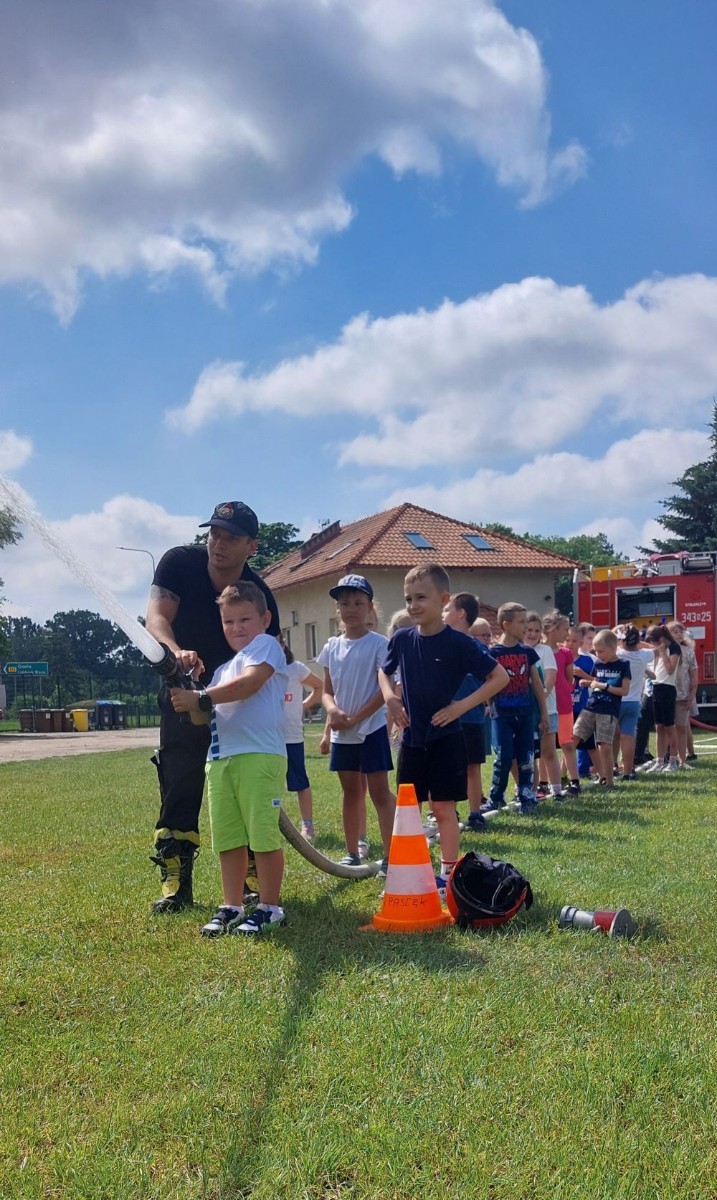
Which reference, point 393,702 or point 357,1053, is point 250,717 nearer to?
point 393,702

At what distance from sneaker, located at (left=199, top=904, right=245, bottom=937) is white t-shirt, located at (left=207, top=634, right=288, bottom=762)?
73 cm

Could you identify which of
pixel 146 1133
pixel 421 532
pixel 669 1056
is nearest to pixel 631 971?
pixel 669 1056

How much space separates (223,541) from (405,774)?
64.7 inches

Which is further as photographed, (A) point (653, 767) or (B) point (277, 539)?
(B) point (277, 539)

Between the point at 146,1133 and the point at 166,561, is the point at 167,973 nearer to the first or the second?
the point at 146,1133

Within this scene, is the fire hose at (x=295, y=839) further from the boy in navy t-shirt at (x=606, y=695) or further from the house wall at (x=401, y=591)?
the house wall at (x=401, y=591)

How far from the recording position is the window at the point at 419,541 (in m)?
40.5

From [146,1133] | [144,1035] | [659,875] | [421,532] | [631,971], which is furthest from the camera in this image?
[421,532]

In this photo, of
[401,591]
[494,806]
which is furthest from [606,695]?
[401,591]

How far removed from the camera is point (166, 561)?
5.57 m

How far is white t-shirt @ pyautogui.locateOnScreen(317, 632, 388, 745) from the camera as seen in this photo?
6543 mm

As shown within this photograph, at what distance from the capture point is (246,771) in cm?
490

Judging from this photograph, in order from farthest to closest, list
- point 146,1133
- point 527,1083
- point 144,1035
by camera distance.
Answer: point 144,1035, point 527,1083, point 146,1133

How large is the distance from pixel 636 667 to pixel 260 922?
311 inches
